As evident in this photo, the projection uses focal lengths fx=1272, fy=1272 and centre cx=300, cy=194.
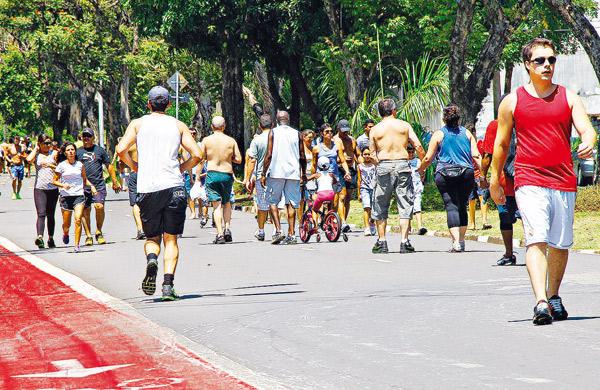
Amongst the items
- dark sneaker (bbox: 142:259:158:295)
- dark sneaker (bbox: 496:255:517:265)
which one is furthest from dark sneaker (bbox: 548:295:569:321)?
dark sneaker (bbox: 496:255:517:265)

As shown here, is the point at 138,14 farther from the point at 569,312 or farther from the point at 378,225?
the point at 569,312

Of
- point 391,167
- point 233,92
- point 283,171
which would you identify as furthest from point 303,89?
point 391,167

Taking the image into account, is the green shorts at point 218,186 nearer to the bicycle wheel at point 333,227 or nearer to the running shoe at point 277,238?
the running shoe at point 277,238

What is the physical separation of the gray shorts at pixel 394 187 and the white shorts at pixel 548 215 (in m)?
7.36

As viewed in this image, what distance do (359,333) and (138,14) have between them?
2946cm

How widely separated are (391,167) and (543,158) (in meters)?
7.52

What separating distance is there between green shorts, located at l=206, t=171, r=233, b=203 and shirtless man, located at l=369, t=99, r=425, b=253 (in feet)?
11.2

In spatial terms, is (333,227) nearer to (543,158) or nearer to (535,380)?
(543,158)

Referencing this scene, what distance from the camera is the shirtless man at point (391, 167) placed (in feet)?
54.0

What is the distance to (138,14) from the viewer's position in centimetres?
3738

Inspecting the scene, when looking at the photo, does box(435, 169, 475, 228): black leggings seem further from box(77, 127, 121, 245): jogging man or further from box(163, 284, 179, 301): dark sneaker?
box(163, 284, 179, 301): dark sneaker

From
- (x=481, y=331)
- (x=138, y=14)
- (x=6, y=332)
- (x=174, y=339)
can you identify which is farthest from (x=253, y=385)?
(x=138, y=14)

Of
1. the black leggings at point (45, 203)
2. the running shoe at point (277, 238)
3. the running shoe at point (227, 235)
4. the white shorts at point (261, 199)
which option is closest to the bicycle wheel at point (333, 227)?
the running shoe at point (277, 238)

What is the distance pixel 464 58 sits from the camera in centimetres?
2656
